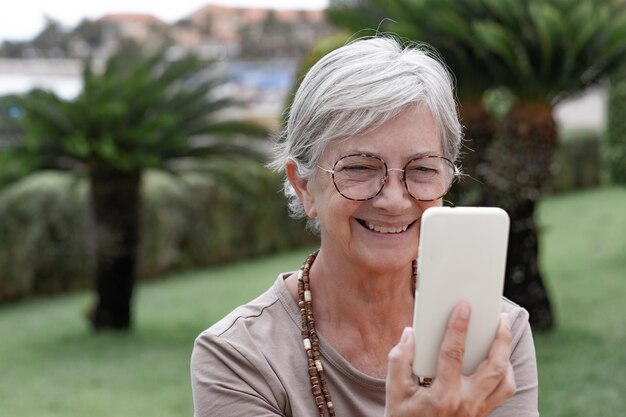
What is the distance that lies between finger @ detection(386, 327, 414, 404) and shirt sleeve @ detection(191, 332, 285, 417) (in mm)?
385

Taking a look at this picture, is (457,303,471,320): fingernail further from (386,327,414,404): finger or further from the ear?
the ear

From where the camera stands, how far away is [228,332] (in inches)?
83.4

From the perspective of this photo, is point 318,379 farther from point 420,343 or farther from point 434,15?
point 434,15

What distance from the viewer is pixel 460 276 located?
65.4 inches

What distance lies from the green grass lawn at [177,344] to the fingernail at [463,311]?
5127mm

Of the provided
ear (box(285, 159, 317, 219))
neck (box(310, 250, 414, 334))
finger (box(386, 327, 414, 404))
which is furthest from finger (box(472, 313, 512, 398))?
ear (box(285, 159, 317, 219))

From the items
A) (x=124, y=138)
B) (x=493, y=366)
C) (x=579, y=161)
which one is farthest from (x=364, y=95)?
(x=579, y=161)

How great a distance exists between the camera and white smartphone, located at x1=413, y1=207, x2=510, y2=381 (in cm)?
163

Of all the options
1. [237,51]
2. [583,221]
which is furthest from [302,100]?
[237,51]

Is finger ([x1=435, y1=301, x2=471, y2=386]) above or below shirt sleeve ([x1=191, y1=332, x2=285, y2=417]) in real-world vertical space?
above

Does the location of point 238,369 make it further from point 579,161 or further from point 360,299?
point 579,161

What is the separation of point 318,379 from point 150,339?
25.2 feet

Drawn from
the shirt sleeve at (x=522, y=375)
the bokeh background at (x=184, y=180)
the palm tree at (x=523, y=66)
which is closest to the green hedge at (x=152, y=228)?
the bokeh background at (x=184, y=180)

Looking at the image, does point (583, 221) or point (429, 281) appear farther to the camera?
point (583, 221)
